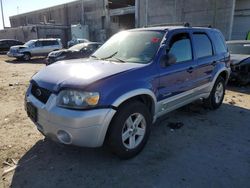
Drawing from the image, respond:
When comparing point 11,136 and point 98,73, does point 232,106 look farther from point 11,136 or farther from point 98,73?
point 11,136

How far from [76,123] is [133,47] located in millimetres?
1855

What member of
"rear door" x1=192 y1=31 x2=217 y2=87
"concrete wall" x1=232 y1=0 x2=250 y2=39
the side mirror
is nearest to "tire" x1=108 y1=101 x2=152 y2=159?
the side mirror

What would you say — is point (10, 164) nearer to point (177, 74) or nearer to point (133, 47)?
point (133, 47)

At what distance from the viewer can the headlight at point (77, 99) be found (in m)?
2.92

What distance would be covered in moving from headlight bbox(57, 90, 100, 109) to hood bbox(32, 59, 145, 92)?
9 cm

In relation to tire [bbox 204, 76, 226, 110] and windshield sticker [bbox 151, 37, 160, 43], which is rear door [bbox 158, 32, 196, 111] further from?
tire [bbox 204, 76, 226, 110]

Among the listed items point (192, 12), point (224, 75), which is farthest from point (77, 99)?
point (192, 12)

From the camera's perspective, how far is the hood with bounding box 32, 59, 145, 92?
3041 mm

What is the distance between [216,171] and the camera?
3.27 m

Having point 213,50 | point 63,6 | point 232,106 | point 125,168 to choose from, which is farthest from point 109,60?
point 63,6

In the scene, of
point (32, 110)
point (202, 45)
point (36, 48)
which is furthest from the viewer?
point (36, 48)

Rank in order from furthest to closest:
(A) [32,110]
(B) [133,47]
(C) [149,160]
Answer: (B) [133,47]
(C) [149,160]
(A) [32,110]

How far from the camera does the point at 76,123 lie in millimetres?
2865

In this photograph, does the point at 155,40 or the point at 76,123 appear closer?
the point at 76,123
